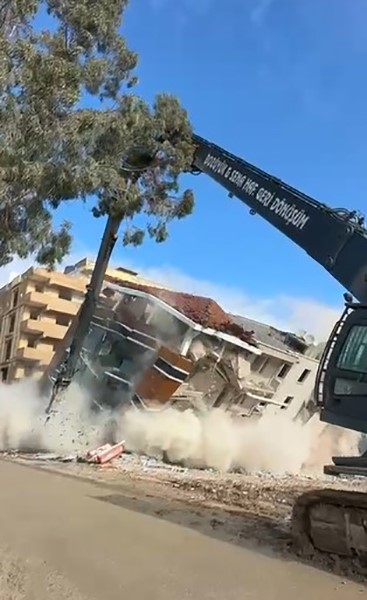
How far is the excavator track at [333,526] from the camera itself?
20.2 ft

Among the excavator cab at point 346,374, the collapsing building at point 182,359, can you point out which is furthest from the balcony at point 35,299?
the excavator cab at point 346,374

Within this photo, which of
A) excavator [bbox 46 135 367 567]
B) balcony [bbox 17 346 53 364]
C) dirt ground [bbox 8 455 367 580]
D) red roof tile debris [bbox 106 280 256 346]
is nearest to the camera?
excavator [bbox 46 135 367 567]

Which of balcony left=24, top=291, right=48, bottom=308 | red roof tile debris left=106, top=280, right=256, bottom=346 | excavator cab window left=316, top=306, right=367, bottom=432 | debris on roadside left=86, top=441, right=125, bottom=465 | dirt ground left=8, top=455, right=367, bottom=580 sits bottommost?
debris on roadside left=86, top=441, right=125, bottom=465

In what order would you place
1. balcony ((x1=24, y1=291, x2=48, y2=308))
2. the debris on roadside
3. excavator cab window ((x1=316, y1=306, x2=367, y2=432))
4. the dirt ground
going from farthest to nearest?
balcony ((x1=24, y1=291, x2=48, y2=308)) < the debris on roadside < the dirt ground < excavator cab window ((x1=316, y1=306, x2=367, y2=432))

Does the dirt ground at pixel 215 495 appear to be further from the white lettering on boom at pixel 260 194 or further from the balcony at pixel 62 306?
the balcony at pixel 62 306

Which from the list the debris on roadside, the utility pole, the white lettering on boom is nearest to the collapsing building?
the utility pole

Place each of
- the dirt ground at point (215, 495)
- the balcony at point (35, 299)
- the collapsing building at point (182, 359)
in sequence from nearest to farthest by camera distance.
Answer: the dirt ground at point (215, 495)
the collapsing building at point (182, 359)
the balcony at point (35, 299)

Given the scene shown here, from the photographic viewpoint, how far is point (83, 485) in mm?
11078

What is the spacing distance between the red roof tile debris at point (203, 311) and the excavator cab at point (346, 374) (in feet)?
29.1

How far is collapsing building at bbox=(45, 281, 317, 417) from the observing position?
52.1 ft

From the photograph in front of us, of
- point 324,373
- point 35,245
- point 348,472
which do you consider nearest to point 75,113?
point 35,245

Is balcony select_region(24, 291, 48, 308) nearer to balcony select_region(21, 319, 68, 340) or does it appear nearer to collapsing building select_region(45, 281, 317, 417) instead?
balcony select_region(21, 319, 68, 340)

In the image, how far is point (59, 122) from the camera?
7.30 m

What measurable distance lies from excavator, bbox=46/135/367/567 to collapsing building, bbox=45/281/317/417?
252cm
